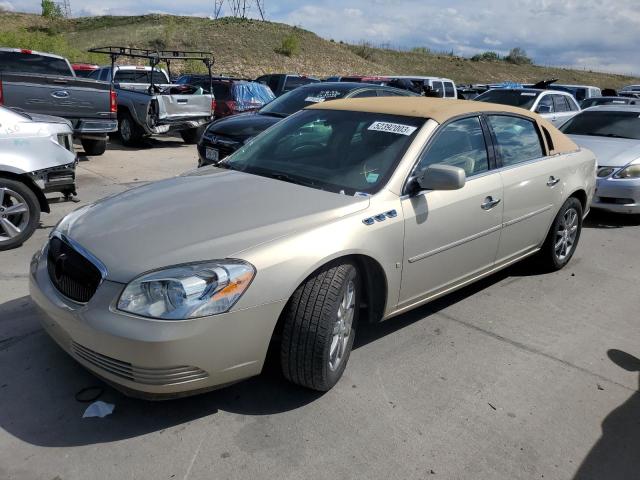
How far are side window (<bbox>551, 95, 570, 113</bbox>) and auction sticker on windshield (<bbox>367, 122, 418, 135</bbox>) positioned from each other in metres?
10.3

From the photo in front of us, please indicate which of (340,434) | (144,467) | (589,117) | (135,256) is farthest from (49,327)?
(589,117)

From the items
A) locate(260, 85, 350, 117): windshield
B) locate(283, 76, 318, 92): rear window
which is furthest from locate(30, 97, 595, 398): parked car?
locate(283, 76, 318, 92): rear window

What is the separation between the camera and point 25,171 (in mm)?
5234

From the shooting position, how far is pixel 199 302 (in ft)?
8.43

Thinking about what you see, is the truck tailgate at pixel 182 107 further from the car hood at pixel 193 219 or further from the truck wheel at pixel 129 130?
the car hood at pixel 193 219

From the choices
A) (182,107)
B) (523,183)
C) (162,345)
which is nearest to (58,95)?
(182,107)

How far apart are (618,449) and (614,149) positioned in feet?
19.8

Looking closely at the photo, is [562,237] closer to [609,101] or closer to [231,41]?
[609,101]

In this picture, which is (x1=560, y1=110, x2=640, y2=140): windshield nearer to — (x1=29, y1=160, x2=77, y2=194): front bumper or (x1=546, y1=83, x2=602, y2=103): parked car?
(x1=29, y1=160, x2=77, y2=194): front bumper

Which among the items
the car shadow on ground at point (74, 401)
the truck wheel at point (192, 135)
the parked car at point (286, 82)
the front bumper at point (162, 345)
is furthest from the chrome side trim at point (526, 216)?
the parked car at point (286, 82)

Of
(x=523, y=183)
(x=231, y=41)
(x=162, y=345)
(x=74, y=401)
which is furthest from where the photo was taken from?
(x=231, y=41)

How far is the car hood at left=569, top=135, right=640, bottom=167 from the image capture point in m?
7.49

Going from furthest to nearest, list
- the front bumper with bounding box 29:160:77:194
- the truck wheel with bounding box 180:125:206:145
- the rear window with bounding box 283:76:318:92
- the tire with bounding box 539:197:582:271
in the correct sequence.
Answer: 1. the rear window with bounding box 283:76:318:92
2. the truck wheel with bounding box 180:125:206:145
3. the front bumper with bounding box 29:160:77:194
4. the tire with bounding box 539:197:582:271

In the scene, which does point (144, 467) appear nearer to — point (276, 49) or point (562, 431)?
point (562, 431)
